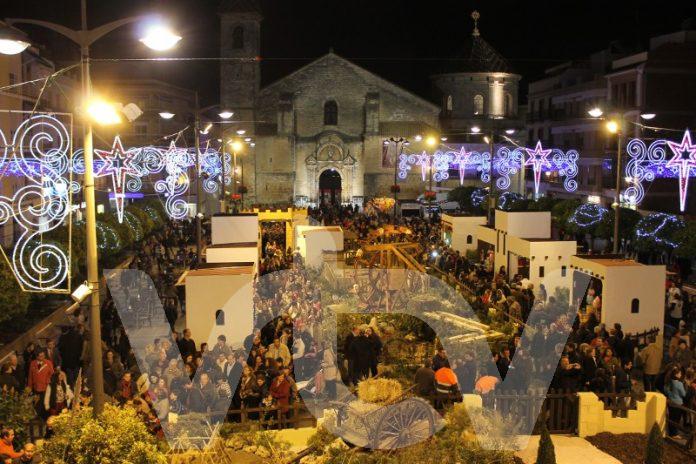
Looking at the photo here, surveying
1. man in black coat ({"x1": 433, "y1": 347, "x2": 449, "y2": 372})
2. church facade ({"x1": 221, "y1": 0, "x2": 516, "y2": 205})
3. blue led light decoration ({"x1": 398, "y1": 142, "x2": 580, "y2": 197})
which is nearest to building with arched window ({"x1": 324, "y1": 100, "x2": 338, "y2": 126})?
church facade ({"x1": 221, "y1": 0, "x2": 516, "y2": 205})

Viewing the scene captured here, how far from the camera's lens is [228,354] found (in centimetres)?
1227

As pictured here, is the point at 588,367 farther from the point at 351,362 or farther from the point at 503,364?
the point at 351,362

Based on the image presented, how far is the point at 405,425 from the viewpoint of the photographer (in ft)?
31.4

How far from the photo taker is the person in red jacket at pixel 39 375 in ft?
37.8

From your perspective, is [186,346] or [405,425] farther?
[186,346]

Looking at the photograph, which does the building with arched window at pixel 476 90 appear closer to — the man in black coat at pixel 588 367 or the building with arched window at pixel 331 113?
the building with arched window at pixel 331 113

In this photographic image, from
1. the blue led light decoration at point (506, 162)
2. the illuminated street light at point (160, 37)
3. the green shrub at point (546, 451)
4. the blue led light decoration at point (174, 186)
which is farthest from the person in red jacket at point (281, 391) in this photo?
the blue led light decoration at point (506, 162)

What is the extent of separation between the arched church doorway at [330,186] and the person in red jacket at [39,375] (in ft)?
146

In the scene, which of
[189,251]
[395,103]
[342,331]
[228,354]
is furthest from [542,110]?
[228,354]

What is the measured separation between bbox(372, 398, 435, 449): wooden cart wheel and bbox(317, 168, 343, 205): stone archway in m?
46.1

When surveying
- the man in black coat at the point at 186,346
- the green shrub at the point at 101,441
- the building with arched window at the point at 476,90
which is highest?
the building with arched window at the point at 476,90

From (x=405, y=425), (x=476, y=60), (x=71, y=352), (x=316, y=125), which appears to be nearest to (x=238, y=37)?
(x=316, y=125)

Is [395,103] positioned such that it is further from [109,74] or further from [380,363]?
[380,363]

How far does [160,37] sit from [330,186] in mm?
48611
